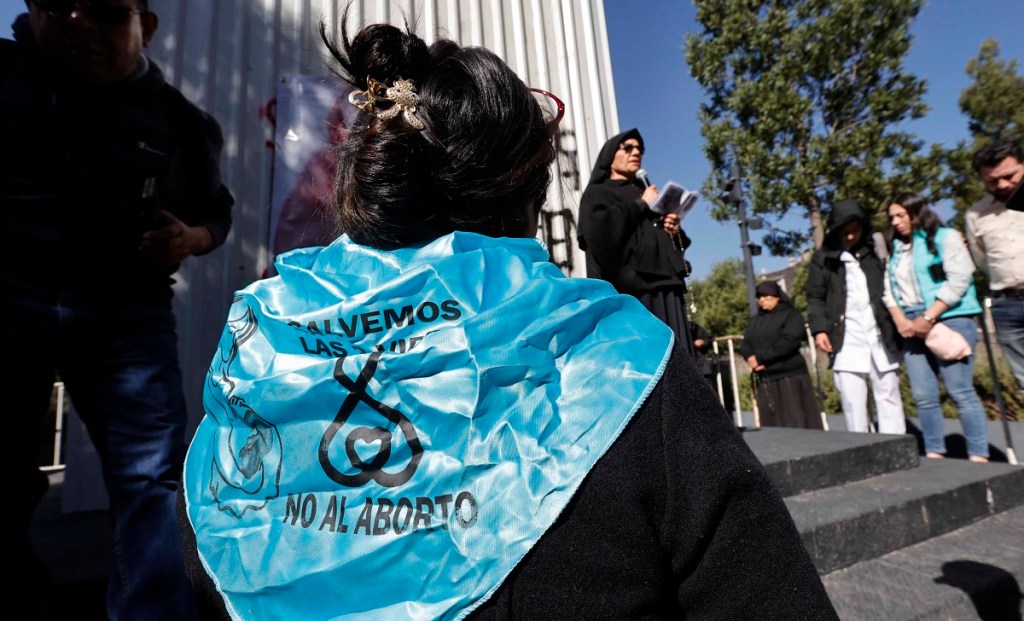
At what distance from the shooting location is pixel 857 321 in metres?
4.74

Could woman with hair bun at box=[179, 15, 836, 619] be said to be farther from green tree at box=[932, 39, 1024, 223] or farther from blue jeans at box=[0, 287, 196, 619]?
green tree at box=[932, 39, 1024, 223]

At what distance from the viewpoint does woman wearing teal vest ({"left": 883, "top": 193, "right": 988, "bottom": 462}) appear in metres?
4.07

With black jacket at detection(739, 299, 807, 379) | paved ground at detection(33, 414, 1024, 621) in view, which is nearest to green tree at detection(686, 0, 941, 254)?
black jacket at detection(739, 299, 807, 379)

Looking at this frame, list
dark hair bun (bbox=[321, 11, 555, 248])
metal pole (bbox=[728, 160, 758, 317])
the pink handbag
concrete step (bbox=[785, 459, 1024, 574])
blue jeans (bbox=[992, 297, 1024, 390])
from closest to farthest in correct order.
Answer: dark hair bun (bbox=[321, 11, 555, 248])
concrete step (bbox=[785, 459, 1024, 574])
blue jeans (bbox=[992, 297, 1024, 390])
the pink handbag
metal pole (bbox=[728, 160, 758, 317])

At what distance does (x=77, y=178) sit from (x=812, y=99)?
19922 mm

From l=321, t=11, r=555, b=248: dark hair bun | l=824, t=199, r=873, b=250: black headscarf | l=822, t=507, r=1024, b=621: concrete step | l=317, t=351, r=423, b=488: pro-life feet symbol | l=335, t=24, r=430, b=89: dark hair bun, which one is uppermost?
l=824, t=199, r=873, b=250: black headscarf

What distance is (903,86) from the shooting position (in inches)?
666

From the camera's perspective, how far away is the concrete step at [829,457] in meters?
3.38

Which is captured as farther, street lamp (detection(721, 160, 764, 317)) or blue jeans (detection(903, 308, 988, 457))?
street lamp (detection(721, 160, 764, 317))

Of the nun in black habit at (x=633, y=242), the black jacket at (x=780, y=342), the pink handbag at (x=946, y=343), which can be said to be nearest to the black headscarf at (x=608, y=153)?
the nun in black habit at (x=633, y=242)

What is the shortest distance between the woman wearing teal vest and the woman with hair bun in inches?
171

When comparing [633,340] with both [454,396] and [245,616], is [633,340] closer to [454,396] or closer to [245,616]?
[454,396]

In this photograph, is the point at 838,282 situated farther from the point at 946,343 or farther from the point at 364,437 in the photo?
the point at 364,437

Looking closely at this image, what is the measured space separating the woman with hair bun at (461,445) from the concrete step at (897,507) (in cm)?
239
